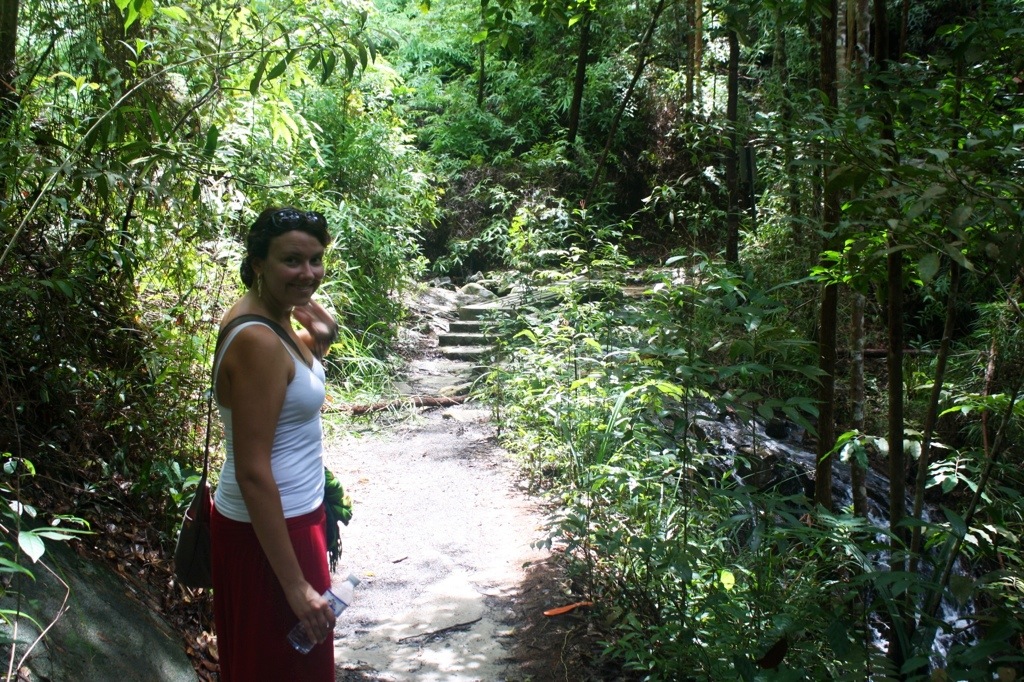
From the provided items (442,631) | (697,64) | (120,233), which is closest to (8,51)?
(120,233)

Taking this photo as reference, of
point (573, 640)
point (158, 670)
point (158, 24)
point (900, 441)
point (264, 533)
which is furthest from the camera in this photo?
point (158, 24)

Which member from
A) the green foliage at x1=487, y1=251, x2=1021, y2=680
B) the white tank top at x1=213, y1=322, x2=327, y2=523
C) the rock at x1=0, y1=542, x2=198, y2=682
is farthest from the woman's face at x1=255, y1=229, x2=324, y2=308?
the green foliage at x1=487, y1=251, x2=1021, y2=680

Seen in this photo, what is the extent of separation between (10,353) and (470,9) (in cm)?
1614

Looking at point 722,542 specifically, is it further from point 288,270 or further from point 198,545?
point 288,270

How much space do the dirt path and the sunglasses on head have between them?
1947 millimetres

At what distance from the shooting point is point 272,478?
1.87m

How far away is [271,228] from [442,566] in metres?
2.68

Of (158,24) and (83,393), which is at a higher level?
(158,24)

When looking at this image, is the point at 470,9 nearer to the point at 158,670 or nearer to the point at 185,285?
the point at 185,285

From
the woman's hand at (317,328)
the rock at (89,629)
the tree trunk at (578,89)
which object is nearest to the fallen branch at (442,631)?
the rock at (89,629)

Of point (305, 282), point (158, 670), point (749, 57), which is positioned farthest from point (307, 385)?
point (749, 57)

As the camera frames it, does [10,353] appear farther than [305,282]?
Yes

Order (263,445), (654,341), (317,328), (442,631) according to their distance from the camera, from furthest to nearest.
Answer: (654,341) < (442,631) < (317,328) < (263,445)

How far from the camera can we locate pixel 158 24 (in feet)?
12.3
